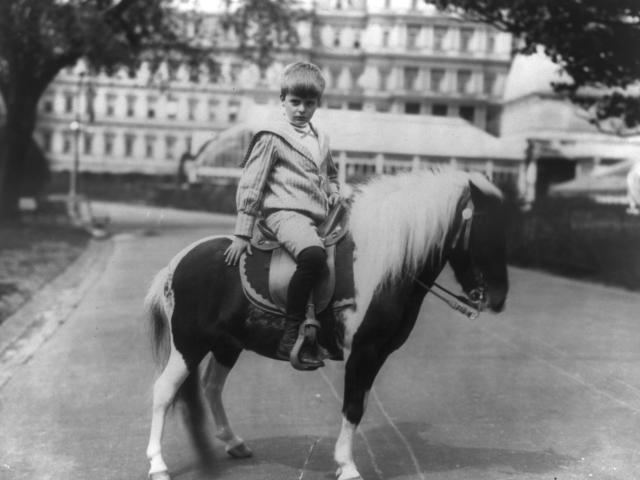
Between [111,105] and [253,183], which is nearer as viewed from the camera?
[253,183]

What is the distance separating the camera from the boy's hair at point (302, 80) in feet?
14.3

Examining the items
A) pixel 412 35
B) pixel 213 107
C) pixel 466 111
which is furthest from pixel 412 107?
pixel 213 107

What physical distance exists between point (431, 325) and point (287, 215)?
654 cm

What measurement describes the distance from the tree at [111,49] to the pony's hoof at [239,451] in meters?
18.6

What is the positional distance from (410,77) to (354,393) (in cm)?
3415

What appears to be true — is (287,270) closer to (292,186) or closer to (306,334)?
(306,334)

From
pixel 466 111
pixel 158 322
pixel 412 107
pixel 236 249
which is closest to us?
pixel 236 249

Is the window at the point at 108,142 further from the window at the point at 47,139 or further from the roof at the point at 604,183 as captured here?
the roof at the point at 604,183

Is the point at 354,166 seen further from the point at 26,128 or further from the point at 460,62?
the point at 460,62

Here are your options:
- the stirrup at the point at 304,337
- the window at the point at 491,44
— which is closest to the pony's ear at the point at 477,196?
the stirrup at the point at 304,337

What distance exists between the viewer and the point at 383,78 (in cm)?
4034

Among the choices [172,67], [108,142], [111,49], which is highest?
[111,49]

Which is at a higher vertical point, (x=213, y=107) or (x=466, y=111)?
(x=466, y=111)

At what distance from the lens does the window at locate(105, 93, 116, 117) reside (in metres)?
78.7
